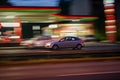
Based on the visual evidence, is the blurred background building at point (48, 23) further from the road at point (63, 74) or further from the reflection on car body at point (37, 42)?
the road at point (63, 74)

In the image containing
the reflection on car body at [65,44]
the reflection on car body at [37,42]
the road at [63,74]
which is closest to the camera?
the road at [63,74]

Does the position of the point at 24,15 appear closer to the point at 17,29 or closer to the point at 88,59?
the point at 17,29

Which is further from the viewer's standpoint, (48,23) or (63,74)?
(48,23)

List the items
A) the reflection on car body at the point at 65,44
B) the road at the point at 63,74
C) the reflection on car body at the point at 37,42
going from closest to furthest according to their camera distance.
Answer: the road at the point at 63,74 < the reflection on car body at the point at 65,44 < the reflection on car body at the point at 37,42

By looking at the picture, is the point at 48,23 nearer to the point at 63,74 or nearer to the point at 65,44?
the point at 65,44

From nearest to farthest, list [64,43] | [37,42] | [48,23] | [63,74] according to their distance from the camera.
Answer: [63,74], [64,43], [37,42], [48,23]

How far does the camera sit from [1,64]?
15.8m

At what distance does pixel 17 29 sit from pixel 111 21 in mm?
13448

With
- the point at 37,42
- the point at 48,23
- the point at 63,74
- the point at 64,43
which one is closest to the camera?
the point at 63,74

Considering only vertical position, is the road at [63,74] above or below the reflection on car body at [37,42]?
below

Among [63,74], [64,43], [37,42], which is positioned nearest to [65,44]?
[64,43]

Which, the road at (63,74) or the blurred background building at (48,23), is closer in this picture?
the road at (63,74)

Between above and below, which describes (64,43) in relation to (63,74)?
above

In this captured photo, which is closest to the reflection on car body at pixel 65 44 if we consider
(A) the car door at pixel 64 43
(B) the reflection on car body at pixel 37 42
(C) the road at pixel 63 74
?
(A) the car door at pixel 64 43
